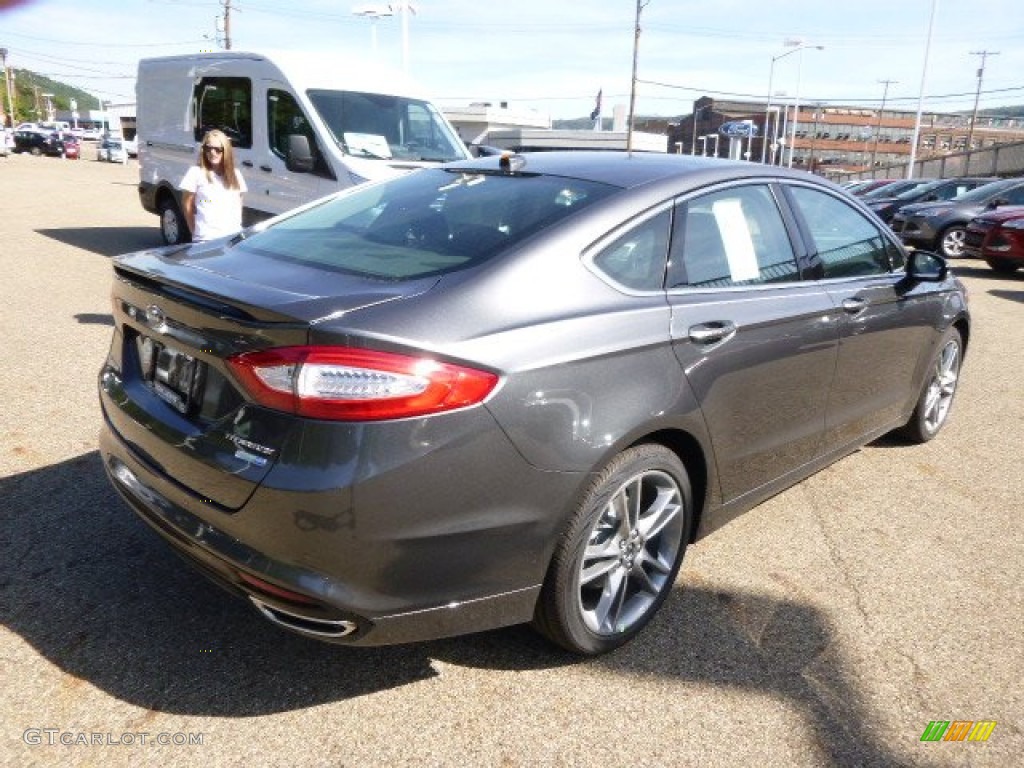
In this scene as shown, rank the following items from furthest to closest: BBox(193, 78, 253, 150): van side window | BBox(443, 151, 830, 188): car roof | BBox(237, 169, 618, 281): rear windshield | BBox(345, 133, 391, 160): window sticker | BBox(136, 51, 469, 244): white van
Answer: BBox(193, 78, 253, 150): van side window < BBox(345, 133, 391, 160): window sticker < BBox(136, 51, 469, 244): white van < BBox(443, 151, 830, 188): car roof < BBox(237, 169, 618, 281): rear windshield

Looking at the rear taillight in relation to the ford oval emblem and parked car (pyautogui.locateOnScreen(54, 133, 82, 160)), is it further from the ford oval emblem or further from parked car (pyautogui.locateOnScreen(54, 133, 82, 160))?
parked car (pyautogui.locateOnScreen(54, 133, 82, 160))

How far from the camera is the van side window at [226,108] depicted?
8.87m

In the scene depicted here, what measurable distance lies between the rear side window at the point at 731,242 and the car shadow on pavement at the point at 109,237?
32.0ft

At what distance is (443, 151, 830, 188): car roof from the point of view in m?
3.04

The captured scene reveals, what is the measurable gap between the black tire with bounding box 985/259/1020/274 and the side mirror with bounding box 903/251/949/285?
35.3 feet

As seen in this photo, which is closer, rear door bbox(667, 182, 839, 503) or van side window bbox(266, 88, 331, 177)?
rear door bbox(667, 182, 839, 503)

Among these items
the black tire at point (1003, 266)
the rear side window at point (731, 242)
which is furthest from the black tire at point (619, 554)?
the black tire at point (1003, 266)

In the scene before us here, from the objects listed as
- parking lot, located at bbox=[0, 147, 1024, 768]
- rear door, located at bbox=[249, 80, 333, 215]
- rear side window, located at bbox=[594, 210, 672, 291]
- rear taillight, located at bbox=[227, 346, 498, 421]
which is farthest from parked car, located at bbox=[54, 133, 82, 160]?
rear taillight, located at bbox=[227, 346, 498, 421]

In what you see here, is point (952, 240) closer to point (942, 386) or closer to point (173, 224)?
point (942, 386)

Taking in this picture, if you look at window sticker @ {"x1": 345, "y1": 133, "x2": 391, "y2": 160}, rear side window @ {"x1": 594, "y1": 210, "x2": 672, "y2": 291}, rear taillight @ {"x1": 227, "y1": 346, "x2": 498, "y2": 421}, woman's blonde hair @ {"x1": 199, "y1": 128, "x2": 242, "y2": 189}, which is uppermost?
window sticker @ {"x1": 345, "y1": 133, "x2": 391, "y2": 160}

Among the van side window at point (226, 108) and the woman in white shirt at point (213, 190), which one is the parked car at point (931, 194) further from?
the woman in white shirt at point (213, 190)

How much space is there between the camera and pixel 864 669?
8.92 feet

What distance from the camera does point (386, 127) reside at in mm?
8453

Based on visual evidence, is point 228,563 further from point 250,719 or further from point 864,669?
point 864,669
